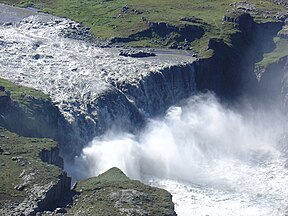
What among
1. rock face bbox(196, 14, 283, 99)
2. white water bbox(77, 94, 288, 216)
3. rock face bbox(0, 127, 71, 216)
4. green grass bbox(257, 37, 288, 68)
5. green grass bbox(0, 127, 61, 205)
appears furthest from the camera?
green grass bbox(257, 37, 288, 68)

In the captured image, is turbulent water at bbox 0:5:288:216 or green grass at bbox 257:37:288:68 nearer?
turbulent water at bbox 0:5:288:216

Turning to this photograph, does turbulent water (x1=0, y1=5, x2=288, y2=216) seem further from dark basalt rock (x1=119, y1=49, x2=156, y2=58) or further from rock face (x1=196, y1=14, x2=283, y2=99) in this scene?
rock face (x1=196, y1=14, x2=283, y2=99)

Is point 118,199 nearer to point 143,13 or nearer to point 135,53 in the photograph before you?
point 135,53

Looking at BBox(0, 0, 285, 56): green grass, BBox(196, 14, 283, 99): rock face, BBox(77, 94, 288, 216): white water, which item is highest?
BBox(0, 0, 285, 56): green grass

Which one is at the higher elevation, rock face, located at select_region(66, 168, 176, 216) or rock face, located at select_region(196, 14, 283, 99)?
rock face, located at select_region(196, 14, 283, 99)

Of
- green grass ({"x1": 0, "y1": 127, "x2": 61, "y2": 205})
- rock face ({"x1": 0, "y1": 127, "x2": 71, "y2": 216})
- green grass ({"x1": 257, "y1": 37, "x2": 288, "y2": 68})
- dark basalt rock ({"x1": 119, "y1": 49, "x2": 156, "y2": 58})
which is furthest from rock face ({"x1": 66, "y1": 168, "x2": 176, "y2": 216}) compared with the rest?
green grass ({"x1": 257, "y1": 37, "x2": 288, "y2": 68})

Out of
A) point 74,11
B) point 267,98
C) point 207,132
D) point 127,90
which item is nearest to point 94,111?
point 127,90

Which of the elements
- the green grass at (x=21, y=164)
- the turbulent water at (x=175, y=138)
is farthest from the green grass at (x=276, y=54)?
the green grass at (x=21, y=164)
